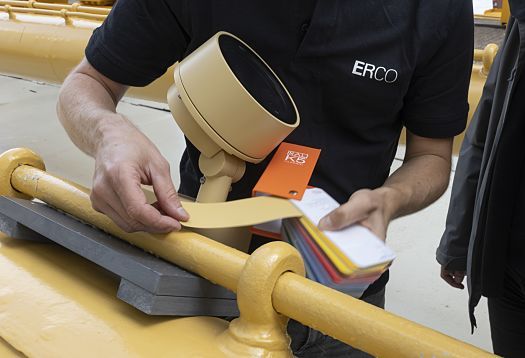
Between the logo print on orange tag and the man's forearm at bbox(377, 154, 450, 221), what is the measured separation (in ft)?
0.39

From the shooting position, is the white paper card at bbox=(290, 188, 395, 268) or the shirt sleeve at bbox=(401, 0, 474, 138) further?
the shirt sleeve at bbox=(401, 0, 474, 138)

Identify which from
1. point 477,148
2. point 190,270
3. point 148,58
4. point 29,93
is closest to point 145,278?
point 190,270

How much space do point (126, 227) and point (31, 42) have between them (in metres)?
2.21

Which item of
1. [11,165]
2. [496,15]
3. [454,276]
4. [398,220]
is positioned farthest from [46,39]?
[496,15]

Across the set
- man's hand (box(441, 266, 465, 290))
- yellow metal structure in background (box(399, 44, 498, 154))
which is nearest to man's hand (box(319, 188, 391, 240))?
man's hand (box(441, 266, 465, 290))

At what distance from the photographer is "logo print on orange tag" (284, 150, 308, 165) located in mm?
900

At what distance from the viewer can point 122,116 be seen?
96 centimetres

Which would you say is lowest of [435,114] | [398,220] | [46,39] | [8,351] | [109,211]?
[398,220]

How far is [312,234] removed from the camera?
775 millimetres

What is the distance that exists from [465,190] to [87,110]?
0.71 meters

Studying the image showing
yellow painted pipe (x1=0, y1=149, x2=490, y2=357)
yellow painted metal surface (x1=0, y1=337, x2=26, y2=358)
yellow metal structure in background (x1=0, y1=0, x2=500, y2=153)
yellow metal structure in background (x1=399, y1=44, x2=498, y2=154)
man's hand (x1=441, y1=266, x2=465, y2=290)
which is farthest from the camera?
yellow metal structure in background (x1=0, y1=0, x2=500, y2=153)

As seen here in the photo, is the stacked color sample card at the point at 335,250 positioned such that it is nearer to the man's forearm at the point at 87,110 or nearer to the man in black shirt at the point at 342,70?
the man in black shirt at the point at 342,70

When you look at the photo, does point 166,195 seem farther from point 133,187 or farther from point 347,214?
point 347,214

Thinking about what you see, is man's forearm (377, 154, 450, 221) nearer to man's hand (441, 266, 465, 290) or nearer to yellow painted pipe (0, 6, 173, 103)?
man's hand (441, 266, 465, 290)
